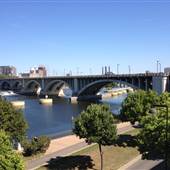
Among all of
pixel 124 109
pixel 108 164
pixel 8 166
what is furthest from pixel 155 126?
pixel 124 109

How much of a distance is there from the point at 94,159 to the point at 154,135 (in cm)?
1106

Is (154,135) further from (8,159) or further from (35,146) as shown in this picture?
(35,146)

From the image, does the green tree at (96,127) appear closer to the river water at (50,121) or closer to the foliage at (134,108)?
the foliage at (134,108)

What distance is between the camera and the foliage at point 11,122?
47.7 meters

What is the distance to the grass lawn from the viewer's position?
4319cm

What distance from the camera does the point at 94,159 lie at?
1821 inches

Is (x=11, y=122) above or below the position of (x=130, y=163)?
above

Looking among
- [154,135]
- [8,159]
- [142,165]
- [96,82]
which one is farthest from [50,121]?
[8,159]

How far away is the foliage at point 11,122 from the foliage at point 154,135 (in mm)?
16274

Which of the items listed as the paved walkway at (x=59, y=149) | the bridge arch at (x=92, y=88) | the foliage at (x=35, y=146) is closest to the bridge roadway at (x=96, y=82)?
the bridge arch at (x=92, y=88)

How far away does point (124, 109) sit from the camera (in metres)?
58.4

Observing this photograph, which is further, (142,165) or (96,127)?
(142,165)

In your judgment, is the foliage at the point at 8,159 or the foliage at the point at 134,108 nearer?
the foliage at the point at 8,159

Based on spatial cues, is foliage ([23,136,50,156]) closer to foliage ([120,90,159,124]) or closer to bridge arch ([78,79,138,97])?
foliage ([120,90,159,124])
